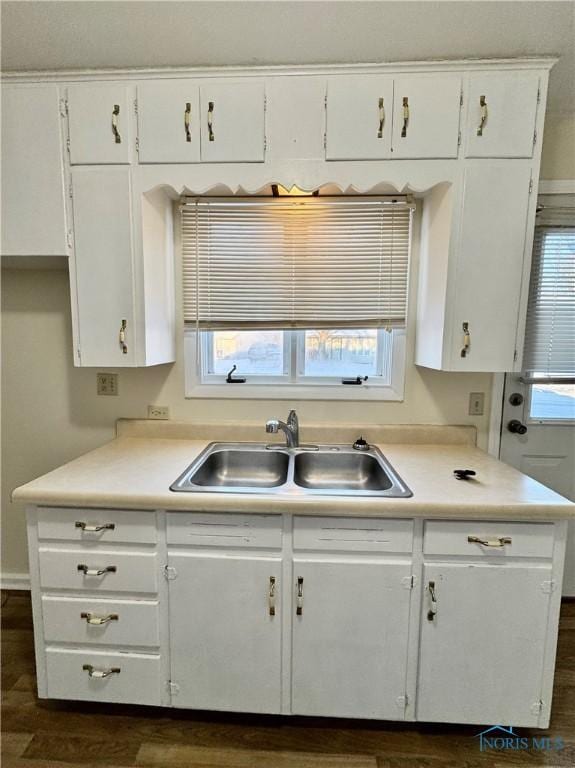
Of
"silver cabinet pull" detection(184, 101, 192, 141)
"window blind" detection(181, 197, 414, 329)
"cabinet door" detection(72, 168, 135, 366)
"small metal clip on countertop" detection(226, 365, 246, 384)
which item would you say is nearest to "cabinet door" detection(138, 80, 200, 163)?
"silver cabinet pull" detection(184, 101, 192, 141)

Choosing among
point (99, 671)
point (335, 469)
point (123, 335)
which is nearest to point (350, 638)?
point (335, 469)

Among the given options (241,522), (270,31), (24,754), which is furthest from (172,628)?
(270,31)

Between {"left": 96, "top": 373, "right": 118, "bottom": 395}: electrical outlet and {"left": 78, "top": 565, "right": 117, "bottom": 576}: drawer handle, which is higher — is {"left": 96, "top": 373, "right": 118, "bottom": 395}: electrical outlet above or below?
above

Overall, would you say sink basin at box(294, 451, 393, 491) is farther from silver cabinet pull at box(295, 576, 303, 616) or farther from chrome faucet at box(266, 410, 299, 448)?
silver cabinet pull at box(295, 576, 303, 616)

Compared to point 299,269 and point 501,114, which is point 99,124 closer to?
point 299,269

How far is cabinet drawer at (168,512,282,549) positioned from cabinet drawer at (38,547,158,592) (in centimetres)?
15

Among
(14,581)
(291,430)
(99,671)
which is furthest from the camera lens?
(14,581)

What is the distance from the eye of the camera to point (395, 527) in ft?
4.32

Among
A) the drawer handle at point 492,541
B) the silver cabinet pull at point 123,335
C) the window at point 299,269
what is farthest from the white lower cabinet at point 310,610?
the window at point 299,269

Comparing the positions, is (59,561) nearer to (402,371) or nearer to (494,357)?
(402,371)

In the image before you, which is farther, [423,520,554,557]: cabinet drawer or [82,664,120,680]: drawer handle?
[82,664,120,680]: drawer handle

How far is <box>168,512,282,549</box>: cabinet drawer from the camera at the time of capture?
1.33 meters

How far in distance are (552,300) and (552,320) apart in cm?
10

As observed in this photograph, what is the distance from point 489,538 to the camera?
51.3 inches
